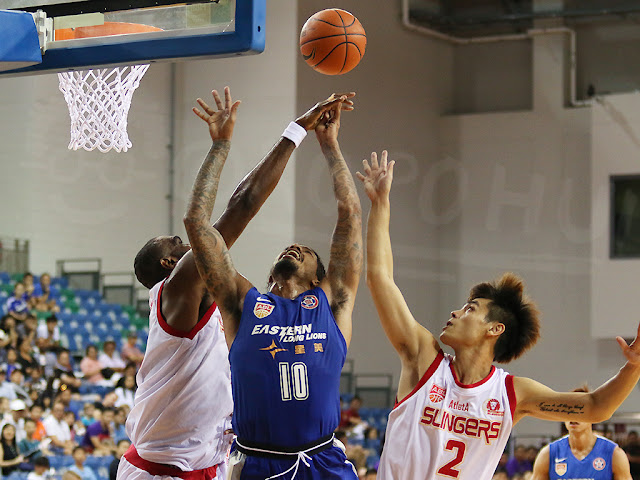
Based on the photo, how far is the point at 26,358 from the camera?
1190 centimetres

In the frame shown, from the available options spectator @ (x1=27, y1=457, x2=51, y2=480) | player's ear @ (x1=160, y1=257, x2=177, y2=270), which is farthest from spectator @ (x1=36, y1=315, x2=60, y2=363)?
player's ear @ (x1=160, y1=257, x2=177, y2=270)

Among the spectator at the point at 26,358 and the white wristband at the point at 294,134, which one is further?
the spectator at the point at 26,358

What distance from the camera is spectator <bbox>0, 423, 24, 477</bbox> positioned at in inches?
381

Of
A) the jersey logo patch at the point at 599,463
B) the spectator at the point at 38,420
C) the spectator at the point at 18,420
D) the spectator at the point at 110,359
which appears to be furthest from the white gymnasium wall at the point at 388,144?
the jersey logo patch at the point at 599,463

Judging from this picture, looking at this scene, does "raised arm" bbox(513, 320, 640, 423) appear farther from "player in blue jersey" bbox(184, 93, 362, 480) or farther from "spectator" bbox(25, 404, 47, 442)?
"spectator" bbox(25, 404, 47, 442)

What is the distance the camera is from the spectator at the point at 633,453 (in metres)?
11.9

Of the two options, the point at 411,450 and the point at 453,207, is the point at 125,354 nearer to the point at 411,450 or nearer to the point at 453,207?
the point at 453,207

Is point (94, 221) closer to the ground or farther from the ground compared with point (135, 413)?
farther from the ground

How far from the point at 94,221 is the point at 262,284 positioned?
3213mm

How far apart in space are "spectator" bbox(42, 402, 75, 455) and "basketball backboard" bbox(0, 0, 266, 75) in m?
7.24

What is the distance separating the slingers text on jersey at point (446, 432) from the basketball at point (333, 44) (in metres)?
1.63

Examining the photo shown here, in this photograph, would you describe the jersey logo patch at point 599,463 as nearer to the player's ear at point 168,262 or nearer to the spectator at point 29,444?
the player's ear at point 168,262

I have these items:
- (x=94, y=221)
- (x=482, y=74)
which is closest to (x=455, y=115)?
(x=482, y=74)

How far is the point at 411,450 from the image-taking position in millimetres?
3789
